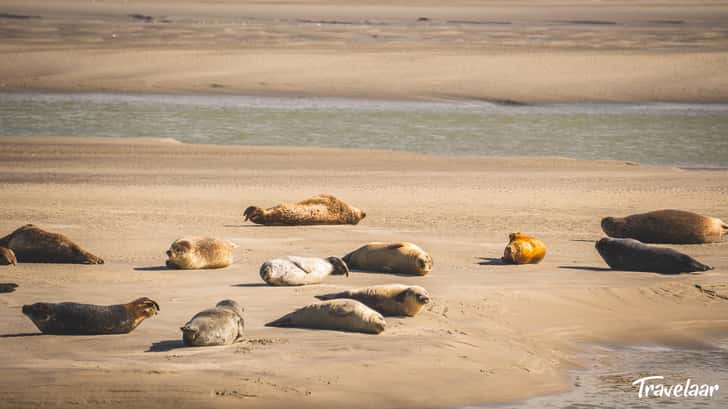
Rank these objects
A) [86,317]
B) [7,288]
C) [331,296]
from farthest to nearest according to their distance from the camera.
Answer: [7,288] < [331,296] < [86,317]

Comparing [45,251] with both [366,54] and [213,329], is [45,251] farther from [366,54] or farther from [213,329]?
[366,54]

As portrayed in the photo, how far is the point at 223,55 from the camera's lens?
32812 millimetres

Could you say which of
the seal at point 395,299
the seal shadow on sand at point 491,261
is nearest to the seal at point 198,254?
the seal at point 395,299

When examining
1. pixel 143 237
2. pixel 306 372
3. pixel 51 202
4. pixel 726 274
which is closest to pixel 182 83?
pixel 51 202

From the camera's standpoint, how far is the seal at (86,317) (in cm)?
707

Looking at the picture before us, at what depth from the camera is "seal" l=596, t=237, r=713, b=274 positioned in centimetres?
964

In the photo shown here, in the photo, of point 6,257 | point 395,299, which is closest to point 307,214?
point 6,257

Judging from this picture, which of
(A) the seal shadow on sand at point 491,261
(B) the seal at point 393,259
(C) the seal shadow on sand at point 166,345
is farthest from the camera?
(A) the seal shadow on sand at point 491,261

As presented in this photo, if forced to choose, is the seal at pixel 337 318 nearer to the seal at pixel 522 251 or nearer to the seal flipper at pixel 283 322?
the seal flipper at pixel 283 322

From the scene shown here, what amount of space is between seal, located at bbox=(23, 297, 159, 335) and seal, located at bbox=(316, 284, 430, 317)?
1380 mm

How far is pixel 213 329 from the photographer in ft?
22.7

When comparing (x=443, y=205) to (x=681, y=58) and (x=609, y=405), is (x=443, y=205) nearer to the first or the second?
(x=609, y=405)

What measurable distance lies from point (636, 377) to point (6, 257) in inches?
178

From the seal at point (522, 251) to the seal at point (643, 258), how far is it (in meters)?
0.45
